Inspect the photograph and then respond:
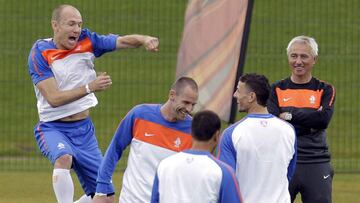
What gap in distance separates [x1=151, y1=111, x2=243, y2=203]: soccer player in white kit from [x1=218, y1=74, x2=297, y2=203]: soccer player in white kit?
39.7 inches

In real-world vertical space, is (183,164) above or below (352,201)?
above

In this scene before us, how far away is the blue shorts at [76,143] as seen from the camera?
11.4m

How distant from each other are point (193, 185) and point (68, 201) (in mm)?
Answer: 3972

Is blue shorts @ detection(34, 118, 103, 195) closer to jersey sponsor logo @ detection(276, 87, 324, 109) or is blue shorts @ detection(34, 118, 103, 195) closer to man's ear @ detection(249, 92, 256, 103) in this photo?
jersey sponsor logo @ detection(276, 87, 324, 109)

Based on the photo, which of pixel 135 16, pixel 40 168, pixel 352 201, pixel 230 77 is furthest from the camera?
pixel 135 16

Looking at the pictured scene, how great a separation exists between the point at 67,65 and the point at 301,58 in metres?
2.23

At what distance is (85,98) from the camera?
38.3 ft

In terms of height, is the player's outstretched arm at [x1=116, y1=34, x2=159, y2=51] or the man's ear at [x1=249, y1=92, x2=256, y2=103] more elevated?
the player's outstretched arm at [x1=116, y1=34, x2=159, y2=51]

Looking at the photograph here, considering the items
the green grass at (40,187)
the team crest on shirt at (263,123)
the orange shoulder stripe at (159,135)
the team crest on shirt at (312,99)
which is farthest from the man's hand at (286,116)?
the green grass at (40,187)

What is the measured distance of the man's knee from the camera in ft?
37.1

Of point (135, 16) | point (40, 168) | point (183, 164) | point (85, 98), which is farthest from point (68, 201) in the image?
point (135, 16)

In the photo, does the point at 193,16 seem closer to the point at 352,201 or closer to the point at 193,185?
the point at 352,201

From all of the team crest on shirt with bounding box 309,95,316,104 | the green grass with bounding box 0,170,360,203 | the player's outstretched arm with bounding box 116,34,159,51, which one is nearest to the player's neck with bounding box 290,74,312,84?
the team crest on shirt with bounding box 309,95,316,104

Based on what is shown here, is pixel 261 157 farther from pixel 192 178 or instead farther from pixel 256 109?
pixel 192 178
